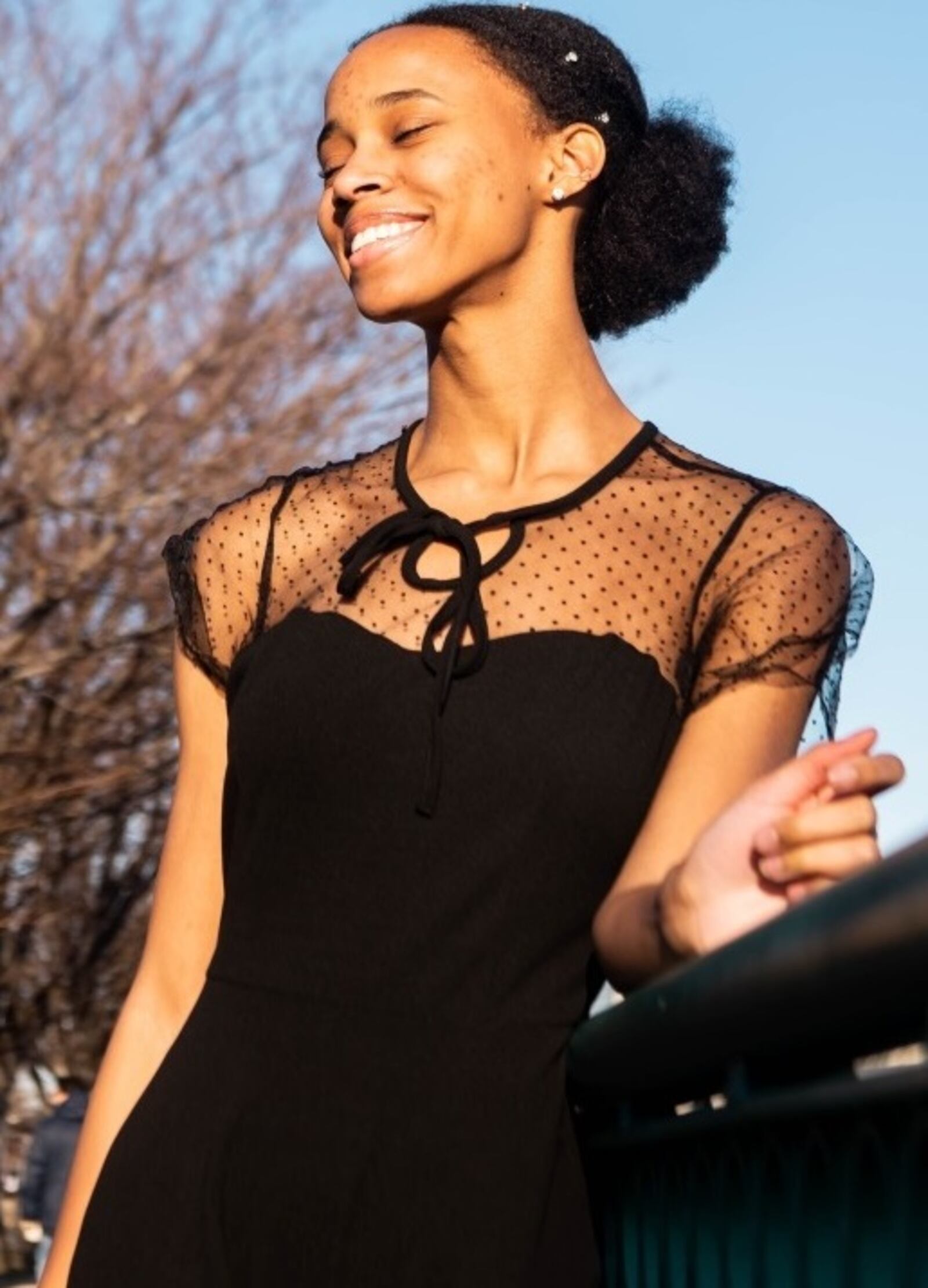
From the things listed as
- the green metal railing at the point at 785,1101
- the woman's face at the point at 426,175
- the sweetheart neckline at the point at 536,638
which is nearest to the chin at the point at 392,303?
the woman's face at the point at 426,175

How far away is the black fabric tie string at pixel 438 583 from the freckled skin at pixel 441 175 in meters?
0.24

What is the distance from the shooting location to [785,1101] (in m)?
1.66

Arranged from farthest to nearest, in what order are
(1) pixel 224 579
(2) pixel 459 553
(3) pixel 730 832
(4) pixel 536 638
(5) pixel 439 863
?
(1) pixel 224 579, (2) pixel 459 553, (4) pixel 536 638, (5) pixel 439 863, (3) pixel 730 832

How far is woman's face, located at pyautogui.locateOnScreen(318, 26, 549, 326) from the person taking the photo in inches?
114

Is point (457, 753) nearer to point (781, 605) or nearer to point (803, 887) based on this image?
point (781, 605)

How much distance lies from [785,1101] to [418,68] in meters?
1.59

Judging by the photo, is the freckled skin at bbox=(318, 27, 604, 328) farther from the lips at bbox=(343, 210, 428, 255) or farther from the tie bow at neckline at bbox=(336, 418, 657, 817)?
the tie bow at neckline at bbox=(336, 418, 657, 817)

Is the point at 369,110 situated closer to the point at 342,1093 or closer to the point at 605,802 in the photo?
the point at 605,802

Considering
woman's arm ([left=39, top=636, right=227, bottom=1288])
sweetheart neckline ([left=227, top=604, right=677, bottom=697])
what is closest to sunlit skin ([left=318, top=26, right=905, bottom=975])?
sweetheart neckline ([left=227, top=604, right=677, bottom=697])

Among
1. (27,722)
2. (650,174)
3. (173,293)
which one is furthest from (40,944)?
(650,174)

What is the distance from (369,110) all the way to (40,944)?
18029mm

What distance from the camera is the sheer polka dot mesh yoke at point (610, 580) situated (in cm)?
261

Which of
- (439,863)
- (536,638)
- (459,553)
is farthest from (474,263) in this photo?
(439,863)

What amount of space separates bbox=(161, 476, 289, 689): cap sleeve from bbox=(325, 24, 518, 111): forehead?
0.43m
